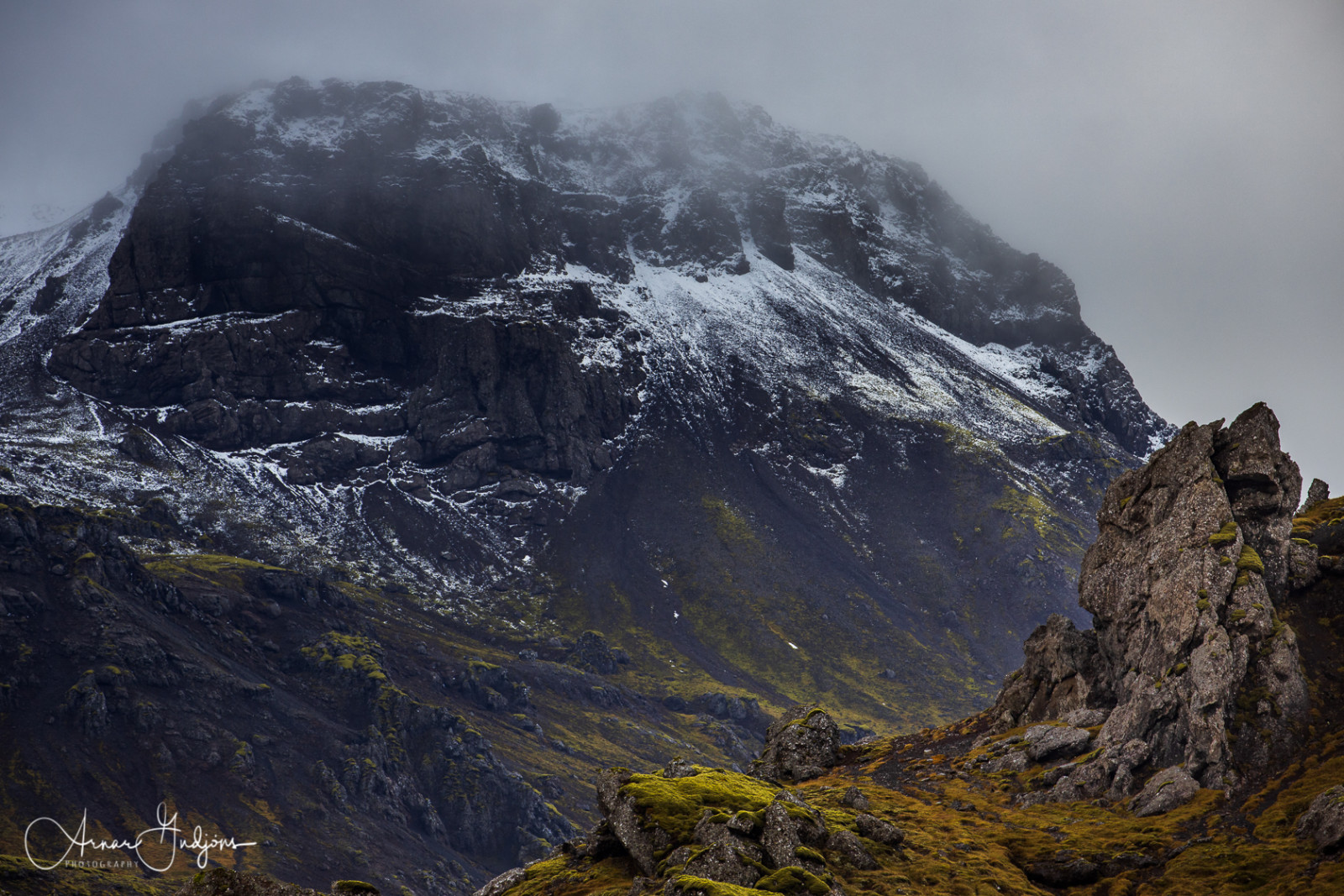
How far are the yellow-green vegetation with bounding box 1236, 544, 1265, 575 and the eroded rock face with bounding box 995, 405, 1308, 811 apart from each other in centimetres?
10

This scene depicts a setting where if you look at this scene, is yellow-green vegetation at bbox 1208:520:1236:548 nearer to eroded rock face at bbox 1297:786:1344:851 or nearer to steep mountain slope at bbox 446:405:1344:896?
steep mountain slope at bbox 446:405:1344:896

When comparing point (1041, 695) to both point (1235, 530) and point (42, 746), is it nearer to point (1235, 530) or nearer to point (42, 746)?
point (1235, 530)

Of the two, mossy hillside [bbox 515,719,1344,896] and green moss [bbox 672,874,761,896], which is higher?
mossy hillside [bbox 515,719,1344,896]

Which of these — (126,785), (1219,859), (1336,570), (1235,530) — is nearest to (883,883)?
(1219,859)

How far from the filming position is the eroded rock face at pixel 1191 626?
71938mm

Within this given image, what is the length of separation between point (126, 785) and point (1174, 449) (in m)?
202

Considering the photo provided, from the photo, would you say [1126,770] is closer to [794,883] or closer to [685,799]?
[794,883]

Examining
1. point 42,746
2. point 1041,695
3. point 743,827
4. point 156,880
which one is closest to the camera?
point 743,827

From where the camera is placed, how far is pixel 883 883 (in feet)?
198

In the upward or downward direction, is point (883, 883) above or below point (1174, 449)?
below

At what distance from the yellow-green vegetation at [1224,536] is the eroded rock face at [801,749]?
41.3 m

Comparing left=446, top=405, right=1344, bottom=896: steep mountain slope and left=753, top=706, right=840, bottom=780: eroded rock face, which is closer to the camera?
left=446, top=405, right=1344, bottom=896: steep mountain slope

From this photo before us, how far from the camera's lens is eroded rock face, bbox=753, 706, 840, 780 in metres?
101

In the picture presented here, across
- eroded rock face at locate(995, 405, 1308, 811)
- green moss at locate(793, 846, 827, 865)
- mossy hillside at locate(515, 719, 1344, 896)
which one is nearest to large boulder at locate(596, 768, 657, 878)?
mossy hillside at locate(515, 719, 1344, 896)
